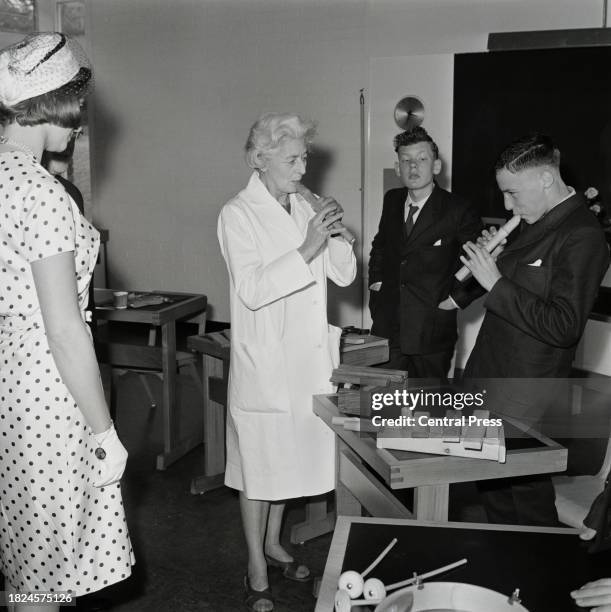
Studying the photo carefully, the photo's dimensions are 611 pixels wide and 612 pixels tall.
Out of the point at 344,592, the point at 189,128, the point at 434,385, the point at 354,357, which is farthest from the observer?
the point at 189,128

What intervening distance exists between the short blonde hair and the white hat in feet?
2.89

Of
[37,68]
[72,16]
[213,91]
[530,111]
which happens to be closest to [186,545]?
[37,68]

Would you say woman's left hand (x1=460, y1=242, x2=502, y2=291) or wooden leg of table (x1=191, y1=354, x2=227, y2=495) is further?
wooden leg of table (x1=191, y1=354, x2=227, y2=495)

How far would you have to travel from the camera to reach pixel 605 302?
15.0 feet

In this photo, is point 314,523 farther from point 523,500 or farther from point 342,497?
point 523,500

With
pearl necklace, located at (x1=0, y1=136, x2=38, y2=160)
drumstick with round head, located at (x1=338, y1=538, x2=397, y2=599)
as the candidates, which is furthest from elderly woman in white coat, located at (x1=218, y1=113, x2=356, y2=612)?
drumstick with round head, located at (x1=338, y1=538, x2=397, y2=599)

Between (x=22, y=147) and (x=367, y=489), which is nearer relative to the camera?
(x=22, y=147)

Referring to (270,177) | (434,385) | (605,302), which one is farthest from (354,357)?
(605,302)

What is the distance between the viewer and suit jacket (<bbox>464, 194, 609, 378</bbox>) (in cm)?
238

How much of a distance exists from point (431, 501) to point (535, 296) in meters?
0.77

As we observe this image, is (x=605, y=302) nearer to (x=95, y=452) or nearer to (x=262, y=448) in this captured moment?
(x=262, y=448)

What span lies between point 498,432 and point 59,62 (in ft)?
4.44

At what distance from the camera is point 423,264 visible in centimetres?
364

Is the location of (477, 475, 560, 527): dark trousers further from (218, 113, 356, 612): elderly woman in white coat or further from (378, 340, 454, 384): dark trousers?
(378, 340, 454, 384): dark trousers
